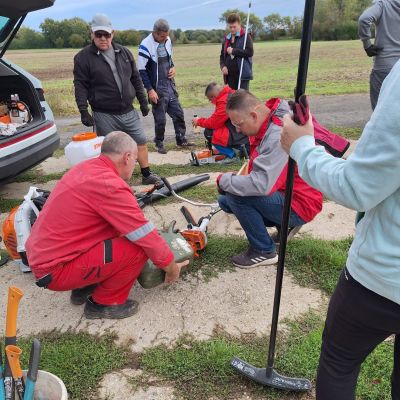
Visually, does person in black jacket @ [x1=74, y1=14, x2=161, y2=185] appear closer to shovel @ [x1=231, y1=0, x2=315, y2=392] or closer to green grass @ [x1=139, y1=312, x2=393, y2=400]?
green grass @ [x1=139, y1=312, x2=393, y2=400]

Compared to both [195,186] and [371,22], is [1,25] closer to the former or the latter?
[195,186]

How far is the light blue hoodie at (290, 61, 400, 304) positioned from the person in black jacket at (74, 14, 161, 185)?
387cm

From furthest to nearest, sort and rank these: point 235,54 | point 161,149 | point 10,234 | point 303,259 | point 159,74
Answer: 1. point 235,54
2. point 161,149
3. point 159,74
4. point 303,259
5. point 10,234

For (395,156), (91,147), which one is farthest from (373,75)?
(395,156)

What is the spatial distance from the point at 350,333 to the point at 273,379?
944mm

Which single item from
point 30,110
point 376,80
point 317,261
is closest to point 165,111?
point 30,110

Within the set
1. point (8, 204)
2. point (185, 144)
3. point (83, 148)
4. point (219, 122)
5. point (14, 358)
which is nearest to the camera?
point (14, 358)

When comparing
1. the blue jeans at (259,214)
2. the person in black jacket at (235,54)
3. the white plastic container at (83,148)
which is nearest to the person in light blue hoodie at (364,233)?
the blue jeans at (259,214)

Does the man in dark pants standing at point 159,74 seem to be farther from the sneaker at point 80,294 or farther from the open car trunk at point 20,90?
the sneaker at point 80,294

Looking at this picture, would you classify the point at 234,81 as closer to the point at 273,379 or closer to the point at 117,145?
the point at 117,145

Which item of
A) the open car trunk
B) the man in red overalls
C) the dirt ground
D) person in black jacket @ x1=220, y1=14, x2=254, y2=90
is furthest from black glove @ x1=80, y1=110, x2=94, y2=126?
person in black jacket @ x1=220, y1=14, x2=254, y2=90

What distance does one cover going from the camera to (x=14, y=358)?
1.74 metres

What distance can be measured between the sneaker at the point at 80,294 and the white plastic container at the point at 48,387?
102 centimetres

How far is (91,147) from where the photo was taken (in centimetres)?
465
